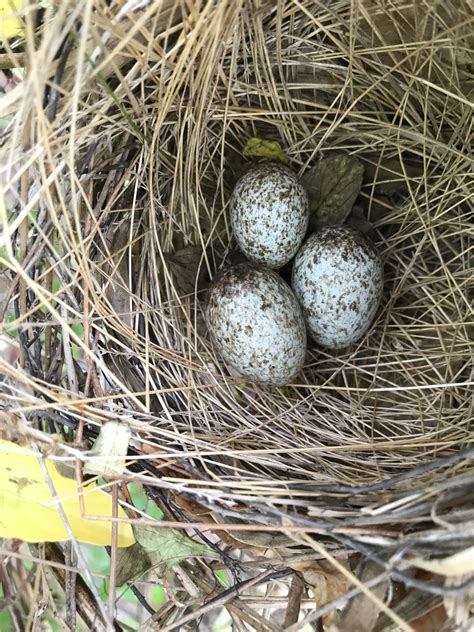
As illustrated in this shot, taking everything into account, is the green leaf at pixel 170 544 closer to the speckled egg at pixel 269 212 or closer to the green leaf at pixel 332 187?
the speckled egg at pixel 269 212

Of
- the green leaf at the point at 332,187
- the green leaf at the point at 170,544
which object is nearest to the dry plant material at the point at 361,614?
the green leaf at the point at 170,544

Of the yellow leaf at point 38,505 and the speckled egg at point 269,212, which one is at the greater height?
the speckled egg at point 269,212

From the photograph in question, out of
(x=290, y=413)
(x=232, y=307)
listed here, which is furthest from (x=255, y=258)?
(x=290, y=413)

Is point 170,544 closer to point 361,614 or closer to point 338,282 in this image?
point 361,614

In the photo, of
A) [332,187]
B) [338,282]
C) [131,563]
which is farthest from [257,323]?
[131,563]

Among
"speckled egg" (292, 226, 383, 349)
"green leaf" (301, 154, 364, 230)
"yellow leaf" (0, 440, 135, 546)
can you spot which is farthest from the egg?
"yellow leaf" (0, 440, 135, 546)
